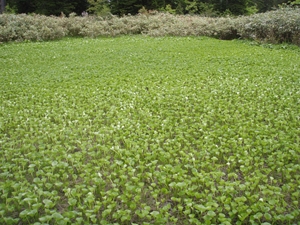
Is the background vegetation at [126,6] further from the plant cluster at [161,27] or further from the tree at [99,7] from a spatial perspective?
the plant cluster at [161,27]

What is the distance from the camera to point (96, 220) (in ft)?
9.39

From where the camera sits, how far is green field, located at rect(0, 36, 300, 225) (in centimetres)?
305

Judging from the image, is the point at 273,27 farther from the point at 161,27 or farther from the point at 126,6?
the point at 126,6

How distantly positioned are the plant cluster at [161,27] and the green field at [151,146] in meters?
5.51

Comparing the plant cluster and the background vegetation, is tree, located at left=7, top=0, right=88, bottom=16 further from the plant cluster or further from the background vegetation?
the plant cluster

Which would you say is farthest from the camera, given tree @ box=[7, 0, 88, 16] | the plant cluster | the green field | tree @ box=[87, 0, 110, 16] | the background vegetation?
tree @ box=[7, 0, 88, 16]

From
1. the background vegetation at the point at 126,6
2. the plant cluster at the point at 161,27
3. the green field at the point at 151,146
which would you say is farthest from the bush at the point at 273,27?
the background vegetation at the point at 126,6

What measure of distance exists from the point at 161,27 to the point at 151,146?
14498 millimetres

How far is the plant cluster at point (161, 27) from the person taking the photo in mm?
13592

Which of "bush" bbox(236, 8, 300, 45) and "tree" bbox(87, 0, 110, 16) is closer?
"bush" bbox(236, 8, 300, 45)

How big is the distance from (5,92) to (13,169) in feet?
13.0

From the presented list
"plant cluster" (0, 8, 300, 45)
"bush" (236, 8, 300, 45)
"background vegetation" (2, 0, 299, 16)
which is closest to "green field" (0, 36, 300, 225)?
"bush" (236, 8, 300, 45)

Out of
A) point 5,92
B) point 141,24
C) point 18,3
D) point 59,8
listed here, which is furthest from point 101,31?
point 18,3

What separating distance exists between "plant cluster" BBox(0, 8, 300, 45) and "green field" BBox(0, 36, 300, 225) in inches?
217
